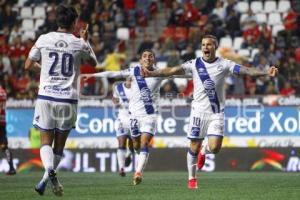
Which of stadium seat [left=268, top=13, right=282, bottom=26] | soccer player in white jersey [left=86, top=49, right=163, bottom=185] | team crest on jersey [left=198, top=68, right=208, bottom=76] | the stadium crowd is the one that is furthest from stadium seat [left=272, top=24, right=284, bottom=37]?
team crest on jersey [left=198, top=68, right=208, bottom=76]

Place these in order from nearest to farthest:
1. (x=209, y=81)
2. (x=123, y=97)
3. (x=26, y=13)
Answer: (x=209, y=81), (x=123, y=97), (x=26, y=13)

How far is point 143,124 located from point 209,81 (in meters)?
3.20

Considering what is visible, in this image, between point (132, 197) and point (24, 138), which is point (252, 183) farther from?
point (24, 138)

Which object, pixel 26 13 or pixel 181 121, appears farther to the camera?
pixel 26 13

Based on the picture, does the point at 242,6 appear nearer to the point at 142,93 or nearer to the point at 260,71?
the point at 142,93

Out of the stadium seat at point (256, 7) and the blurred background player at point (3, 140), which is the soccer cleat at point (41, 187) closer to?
the blurred background player at point (3, 140)

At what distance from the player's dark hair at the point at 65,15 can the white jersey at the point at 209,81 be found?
3288 millimetres

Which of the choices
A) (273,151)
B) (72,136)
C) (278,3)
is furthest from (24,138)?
(278,3)

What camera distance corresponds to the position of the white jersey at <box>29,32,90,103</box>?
486 inches

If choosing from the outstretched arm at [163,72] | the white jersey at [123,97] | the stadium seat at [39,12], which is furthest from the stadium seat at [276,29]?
the outstretched arm at [163,72]

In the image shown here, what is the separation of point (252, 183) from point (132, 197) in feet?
13.5

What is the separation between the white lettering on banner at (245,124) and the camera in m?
22.8

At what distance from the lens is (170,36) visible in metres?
27.7

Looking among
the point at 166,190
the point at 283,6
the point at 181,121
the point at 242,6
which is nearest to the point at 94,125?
the point at 181,121
